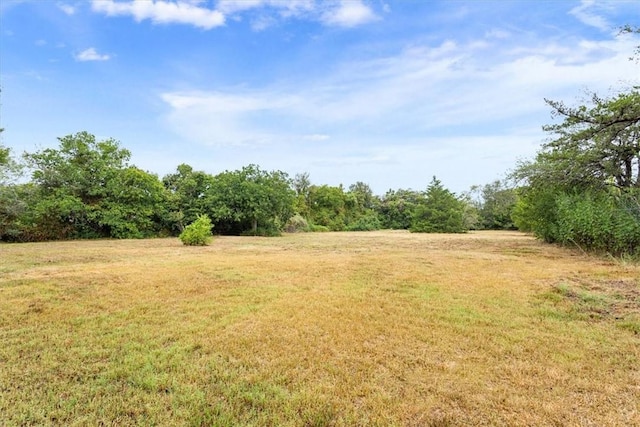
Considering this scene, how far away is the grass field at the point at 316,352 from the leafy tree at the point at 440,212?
796 inches

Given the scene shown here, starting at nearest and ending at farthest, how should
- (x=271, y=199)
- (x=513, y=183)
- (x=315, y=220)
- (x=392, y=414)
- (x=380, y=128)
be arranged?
(x=392, y=414) → (x=513, y=183) → (x=380, y=128) → (x=271, y=199) → (x=315, y=220)

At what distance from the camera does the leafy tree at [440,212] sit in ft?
82.6

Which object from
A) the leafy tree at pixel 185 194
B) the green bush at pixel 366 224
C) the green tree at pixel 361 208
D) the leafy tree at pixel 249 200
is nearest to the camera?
the leafy tree at pixel 185 194

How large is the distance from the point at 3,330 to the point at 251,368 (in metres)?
2.58

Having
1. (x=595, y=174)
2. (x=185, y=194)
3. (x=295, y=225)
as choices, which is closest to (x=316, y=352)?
(x=595, y=174)

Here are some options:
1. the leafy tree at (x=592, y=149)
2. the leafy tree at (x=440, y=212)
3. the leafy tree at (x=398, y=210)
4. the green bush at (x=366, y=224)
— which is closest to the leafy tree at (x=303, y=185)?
the green bush at (x=366, y=224)

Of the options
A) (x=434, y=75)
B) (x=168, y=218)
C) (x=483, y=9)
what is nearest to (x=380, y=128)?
(x=434, y=75)

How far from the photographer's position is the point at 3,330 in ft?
10.2

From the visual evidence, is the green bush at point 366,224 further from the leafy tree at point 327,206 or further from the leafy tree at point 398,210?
the leafy tree at point 398,210

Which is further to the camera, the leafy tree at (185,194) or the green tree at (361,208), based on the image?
the green tree at (361,208)

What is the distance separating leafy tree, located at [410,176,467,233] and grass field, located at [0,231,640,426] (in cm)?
2022

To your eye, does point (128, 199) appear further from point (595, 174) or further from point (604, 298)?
point (595, 174)

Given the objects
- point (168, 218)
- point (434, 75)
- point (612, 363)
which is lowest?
point (612, 363)

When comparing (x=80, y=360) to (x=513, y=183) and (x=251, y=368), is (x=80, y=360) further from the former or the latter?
(x=513, y=183)
